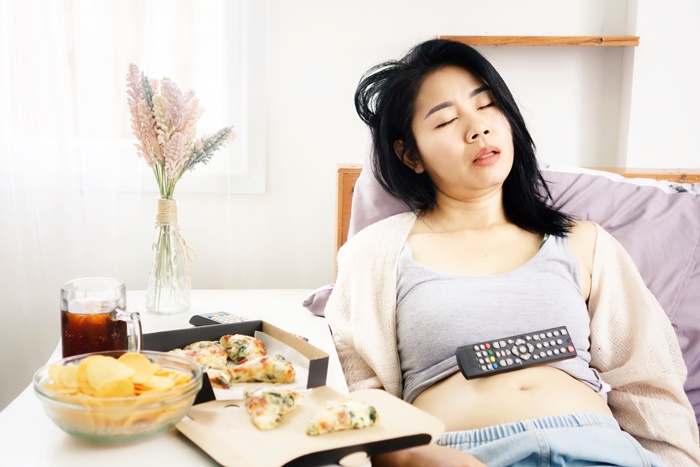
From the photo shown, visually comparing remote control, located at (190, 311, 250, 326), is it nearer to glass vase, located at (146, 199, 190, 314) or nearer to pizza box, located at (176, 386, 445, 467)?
glass vase, located at (146, 199, 190, 314)

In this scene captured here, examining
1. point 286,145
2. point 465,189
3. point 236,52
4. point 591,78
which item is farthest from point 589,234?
point 236,52

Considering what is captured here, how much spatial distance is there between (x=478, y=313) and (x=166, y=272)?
0.64m

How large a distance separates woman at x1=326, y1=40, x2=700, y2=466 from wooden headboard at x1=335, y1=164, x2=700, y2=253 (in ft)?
0.62

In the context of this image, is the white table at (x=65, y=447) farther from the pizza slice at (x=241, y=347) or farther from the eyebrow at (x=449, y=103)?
the eyebrow at (x=449, y=103)

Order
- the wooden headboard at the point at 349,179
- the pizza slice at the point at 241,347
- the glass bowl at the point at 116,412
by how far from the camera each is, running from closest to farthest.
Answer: the glass bowl at the point at 116,412 → the pizza slice at the point at 241,347 → the wooden headboard at the point at 349,179

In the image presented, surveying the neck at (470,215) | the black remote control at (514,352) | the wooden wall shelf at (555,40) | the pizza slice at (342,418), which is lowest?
the black remote control at (514,352)

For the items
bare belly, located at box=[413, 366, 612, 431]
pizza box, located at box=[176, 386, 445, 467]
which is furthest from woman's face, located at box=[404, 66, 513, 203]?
pizza box, located at box=[176, 386, 445, 467]

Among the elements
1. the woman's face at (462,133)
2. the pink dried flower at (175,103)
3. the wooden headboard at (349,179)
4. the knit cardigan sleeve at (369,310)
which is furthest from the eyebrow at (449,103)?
the pink dried flower at (175,103)

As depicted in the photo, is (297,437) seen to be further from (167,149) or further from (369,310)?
(167,149)

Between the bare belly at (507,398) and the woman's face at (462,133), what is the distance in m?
0.38

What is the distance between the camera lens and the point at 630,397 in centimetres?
123

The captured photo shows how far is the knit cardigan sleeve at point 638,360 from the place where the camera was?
1.18 m

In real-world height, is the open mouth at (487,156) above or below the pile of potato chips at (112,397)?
above

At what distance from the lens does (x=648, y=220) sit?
142 cm
